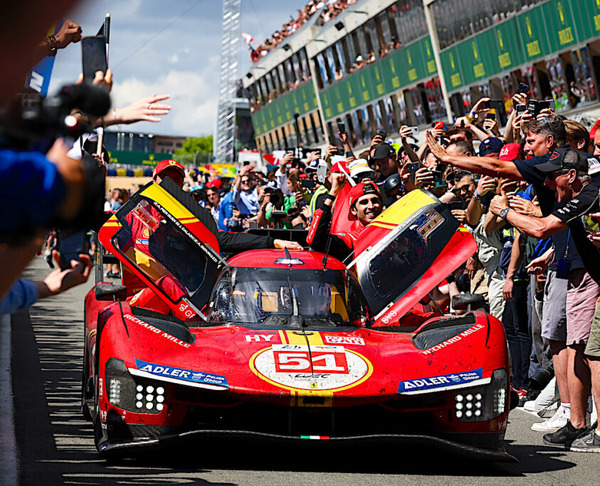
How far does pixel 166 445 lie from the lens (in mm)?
6426

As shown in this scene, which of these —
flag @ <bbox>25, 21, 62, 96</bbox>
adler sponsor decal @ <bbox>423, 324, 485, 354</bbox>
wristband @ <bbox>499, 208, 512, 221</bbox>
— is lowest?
adler sponsor decal @ <bbox>423, 324, 485, 354</bbox>

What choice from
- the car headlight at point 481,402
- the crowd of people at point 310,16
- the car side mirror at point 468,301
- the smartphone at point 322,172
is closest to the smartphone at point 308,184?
the smartphone at point 322,172

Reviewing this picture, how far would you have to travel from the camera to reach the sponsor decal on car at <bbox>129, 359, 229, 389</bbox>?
6363mm

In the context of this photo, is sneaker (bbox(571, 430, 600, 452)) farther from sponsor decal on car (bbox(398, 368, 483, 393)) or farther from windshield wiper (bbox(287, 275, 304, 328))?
windshield wiper (bbox(287, 275, 304, 328))

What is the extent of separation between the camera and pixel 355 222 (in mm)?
9859

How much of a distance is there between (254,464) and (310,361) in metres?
0.72

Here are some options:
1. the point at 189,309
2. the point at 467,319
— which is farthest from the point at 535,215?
the point at 189,309

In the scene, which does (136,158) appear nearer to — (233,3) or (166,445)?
(233,3)

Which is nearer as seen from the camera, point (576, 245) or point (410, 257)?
point (576, 245)

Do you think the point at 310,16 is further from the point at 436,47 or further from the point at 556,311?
the point at 556,311

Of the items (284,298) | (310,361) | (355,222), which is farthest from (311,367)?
(355,222)

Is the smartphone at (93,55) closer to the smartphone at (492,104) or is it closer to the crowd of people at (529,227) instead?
the crowd of people at (529,227)

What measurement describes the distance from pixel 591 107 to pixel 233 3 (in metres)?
89.0

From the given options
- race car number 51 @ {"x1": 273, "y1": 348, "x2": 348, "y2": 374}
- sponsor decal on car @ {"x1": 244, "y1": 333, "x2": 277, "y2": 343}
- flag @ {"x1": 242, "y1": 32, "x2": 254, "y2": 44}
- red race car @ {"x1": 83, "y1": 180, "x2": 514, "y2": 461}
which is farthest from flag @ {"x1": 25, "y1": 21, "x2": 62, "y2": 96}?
flag @ {"x1": 242, "y1": 32, "x2": 254, "y2": 44}
